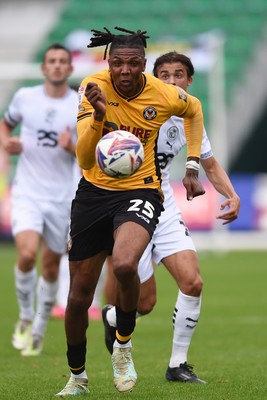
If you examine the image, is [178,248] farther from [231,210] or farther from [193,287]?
[231,210]

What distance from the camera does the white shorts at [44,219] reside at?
9.48m

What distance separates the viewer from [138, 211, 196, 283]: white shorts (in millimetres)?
7332

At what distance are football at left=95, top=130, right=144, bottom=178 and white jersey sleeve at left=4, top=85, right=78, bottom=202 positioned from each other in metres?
3.93

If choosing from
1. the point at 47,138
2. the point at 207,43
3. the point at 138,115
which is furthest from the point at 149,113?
the point at 207,43

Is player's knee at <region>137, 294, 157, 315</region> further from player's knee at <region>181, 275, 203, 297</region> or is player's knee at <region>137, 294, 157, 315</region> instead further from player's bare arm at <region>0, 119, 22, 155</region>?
player's bare arm at <region>0, 119, 22, 155</region>

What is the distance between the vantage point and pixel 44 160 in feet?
32.3

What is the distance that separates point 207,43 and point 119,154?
63.0 feet

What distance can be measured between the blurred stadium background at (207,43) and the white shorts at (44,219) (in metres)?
14.2

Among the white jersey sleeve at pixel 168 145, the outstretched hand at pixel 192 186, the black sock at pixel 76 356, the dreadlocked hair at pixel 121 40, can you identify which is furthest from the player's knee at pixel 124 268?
the white jersey sleeve at pixel 168 145

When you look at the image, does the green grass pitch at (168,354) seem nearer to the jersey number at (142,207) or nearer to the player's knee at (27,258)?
the player's knee at (27,258)

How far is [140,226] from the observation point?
6.11m

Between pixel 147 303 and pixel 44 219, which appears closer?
pixel 147 303

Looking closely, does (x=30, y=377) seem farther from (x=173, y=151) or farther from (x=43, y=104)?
(x=43, y=104)

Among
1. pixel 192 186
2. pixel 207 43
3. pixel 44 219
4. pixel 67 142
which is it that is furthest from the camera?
pixel 207 43
